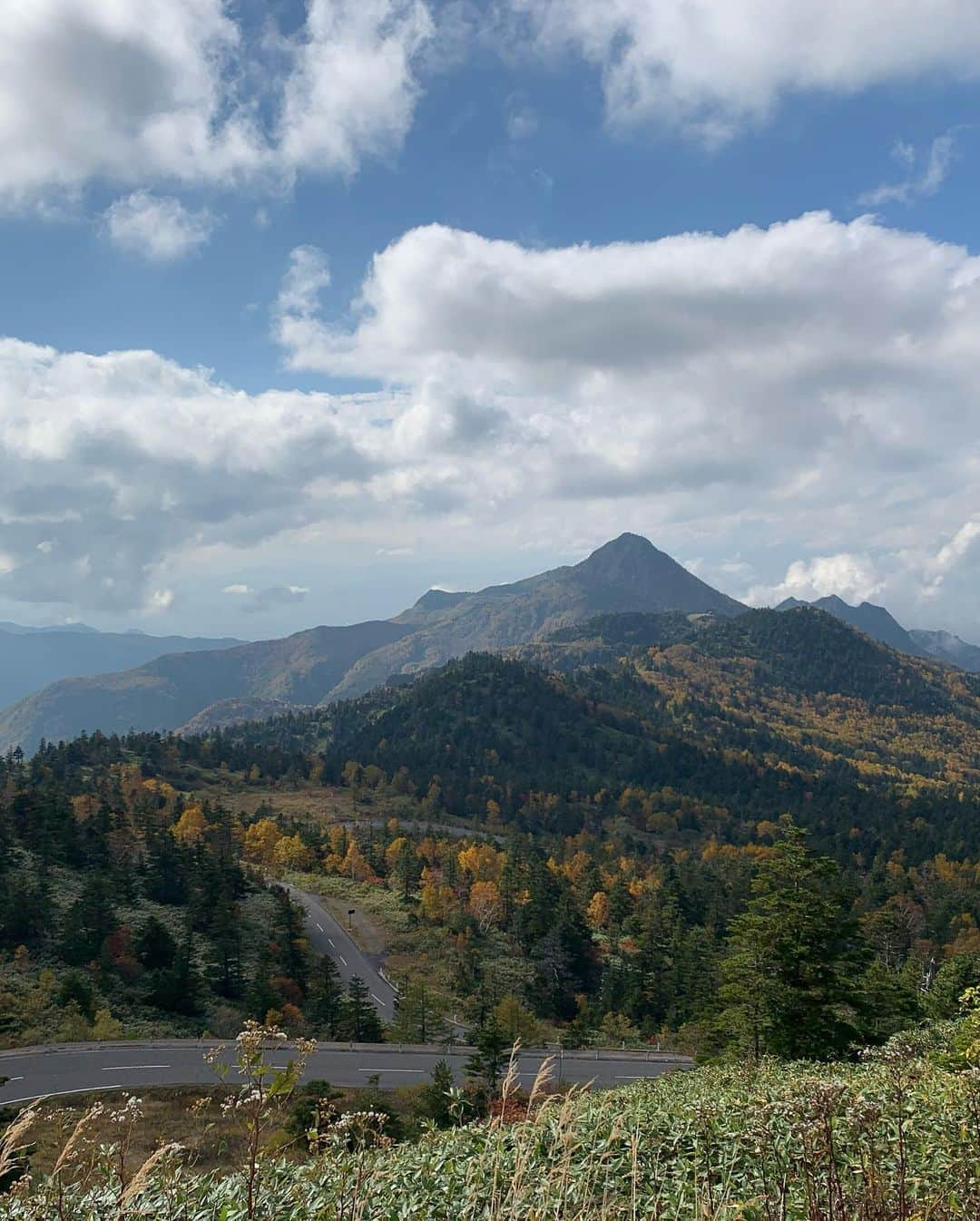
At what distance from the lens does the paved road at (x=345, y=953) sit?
59.7m

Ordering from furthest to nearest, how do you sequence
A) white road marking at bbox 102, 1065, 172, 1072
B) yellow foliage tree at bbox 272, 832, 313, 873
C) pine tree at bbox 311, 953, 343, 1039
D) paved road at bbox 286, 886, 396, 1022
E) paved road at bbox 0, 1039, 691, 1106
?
1. yellow foliage tree at bbox 272, 832, 313, 873
2. paved road at bbox 286, 886, 396, 1022
3. pine tree at bbox 311, 953, 343, 1039
4. white road marking at bbox 102, 1065, 172, 1072
5. paved road at bbox 0, 1039, 691, 1106

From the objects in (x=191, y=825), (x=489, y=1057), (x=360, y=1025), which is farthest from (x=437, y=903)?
(x=489, y=1057)

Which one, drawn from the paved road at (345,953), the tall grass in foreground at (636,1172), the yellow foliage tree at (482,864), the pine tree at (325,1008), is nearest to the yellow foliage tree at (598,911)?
the yellow foliage tree at (482,864)

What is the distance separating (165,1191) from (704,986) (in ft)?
203

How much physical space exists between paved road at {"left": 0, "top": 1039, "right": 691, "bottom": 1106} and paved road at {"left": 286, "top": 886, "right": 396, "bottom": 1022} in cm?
1327

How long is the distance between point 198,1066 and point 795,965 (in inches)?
1244

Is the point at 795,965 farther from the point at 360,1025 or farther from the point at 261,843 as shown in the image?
the point at 261,843

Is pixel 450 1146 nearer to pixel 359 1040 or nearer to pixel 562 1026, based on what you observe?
pixel 359 1040

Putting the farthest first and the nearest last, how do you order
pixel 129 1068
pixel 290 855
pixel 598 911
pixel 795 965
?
pixel 290 855 < pixel 598 911 < pixel 129 1068 < pixel 795 965

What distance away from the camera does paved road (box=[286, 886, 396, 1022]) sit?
A: 59.7 metres

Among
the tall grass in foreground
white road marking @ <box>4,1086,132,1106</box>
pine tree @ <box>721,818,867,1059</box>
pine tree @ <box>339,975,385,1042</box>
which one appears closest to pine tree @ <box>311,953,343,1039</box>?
pine tree @ <box>339,975,385,1042</box>

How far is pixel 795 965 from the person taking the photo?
2427cm

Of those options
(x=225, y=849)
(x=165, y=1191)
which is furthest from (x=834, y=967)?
(x=225, y=849)

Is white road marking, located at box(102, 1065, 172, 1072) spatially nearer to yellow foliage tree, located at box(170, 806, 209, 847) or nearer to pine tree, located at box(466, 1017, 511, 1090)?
pine tree, located at box(466, 1017, 511, 1090)
